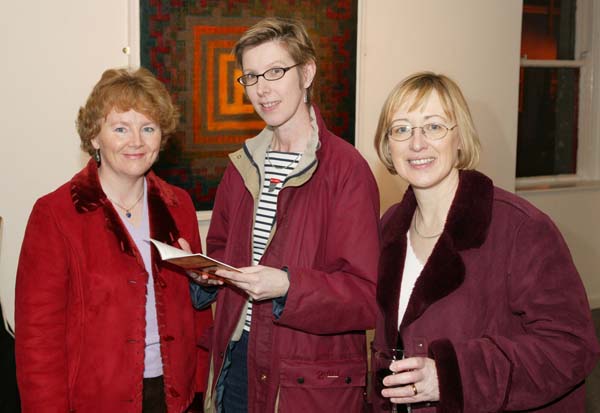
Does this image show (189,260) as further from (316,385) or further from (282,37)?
(282,37)

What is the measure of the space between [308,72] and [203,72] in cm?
179

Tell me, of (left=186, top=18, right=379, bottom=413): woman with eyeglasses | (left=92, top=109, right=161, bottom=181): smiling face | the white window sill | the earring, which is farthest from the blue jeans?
the white window sill

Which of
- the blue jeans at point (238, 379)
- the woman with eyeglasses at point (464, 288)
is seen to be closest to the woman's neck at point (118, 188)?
the blue jeans at point (238, 379)

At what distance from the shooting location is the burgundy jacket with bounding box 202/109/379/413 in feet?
6.55

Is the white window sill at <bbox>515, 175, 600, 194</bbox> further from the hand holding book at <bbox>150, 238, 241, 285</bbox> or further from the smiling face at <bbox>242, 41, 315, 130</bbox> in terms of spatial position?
the hand holding book at <bbox>150, 238, 241, 285</bbox>

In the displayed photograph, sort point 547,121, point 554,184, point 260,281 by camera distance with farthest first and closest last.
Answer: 1. point 547,121
2. point 554,184
3. point 260,281

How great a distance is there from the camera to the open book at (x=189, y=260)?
1.79 m

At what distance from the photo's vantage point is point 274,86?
214 centimetres

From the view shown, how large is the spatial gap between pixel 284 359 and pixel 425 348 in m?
0.60

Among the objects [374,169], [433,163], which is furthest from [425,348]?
[374,169]

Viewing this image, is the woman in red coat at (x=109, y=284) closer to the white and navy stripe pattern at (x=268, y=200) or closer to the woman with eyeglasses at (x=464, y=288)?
the white and navy stripe pattern at (x=268, y=200)

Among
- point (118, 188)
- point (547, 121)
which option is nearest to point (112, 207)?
point (118, 188)

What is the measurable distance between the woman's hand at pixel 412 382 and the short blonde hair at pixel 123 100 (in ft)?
3.84

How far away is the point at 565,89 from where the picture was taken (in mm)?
6137
